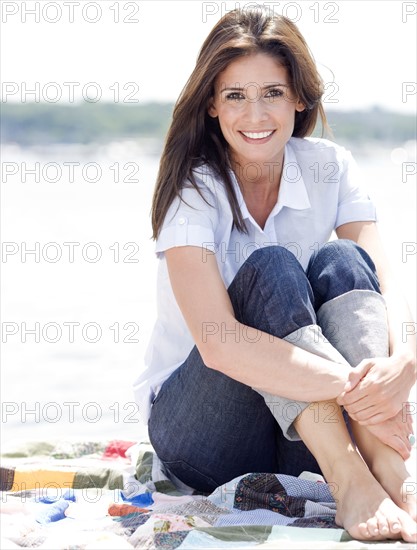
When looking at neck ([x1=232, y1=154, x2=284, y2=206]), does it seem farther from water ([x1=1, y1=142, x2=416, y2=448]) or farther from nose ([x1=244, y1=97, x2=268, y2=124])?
water ([x1=1, y1=142, x2=416, y2=448])

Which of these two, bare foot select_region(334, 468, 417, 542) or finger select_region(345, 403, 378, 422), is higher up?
finger select_region(345, 403, 378, 422)

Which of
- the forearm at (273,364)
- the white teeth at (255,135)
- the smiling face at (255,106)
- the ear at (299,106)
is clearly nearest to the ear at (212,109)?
the smiling face at (255,106)

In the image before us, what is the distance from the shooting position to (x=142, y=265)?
279 inches

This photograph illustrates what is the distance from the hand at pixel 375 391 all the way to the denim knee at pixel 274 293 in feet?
0.49

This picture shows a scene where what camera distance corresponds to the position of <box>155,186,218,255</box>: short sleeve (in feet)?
6.98

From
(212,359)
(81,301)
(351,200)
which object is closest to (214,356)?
(212,359)

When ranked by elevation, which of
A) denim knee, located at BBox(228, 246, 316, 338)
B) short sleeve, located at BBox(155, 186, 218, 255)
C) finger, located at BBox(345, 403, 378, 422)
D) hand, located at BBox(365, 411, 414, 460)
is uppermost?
short sleeve, located at BBox(155, 186, 218, 255)

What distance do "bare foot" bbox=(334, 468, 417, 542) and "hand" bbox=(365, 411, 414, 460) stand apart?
0.10m

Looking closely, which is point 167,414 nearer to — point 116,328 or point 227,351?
point 227,351

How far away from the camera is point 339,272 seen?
207 centimetres

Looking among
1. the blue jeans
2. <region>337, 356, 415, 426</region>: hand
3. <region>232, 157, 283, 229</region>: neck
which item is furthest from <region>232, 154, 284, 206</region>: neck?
<region>337, 356, 415, 426</region>: hand

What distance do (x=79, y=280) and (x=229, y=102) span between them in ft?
14.4

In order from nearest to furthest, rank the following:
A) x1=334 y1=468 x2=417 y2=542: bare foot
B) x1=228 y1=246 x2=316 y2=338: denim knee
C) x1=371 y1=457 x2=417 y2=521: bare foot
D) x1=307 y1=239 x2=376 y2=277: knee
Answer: x1=334 y1=468 x2=417 y2=542: bare foot
x1=371 y1=457 x2=417 y2=521: bare foot
x1=228 y1=246 x2=316 y2=338: denim knee
x1=307 y1=239 x2=376 y2=277: knee
